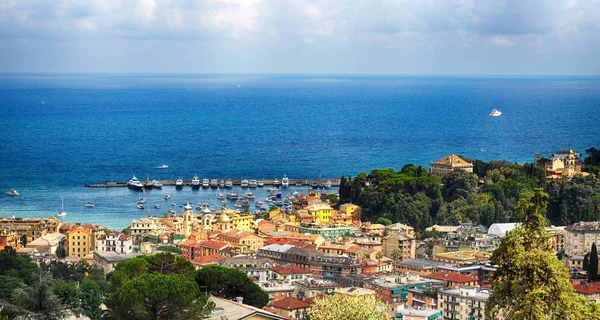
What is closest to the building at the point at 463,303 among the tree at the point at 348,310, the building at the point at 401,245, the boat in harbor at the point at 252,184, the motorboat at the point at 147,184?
the building at the point at 401,245

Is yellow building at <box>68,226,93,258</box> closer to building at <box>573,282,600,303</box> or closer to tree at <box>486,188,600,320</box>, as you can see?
building at <box>573,282,600,303</box>

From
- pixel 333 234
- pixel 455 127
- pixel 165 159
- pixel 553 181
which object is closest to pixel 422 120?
pixel 455 127

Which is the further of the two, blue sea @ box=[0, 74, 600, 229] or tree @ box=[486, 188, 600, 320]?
blue sea @ box=[0, 74, 600, 229]

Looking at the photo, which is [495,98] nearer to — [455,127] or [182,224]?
[455,127]

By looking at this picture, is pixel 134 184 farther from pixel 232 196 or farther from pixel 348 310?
pixel 348 310

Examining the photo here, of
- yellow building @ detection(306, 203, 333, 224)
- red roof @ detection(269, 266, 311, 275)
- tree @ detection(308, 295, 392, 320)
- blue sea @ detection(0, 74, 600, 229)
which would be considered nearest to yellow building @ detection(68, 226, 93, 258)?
blue sea @ detection(0, 74, 600, 229)

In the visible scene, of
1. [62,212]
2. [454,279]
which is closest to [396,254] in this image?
[454,279]

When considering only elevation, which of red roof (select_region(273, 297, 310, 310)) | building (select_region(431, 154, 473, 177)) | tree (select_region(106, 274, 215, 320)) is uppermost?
tree (select_region(106, 274, 215, 320))
